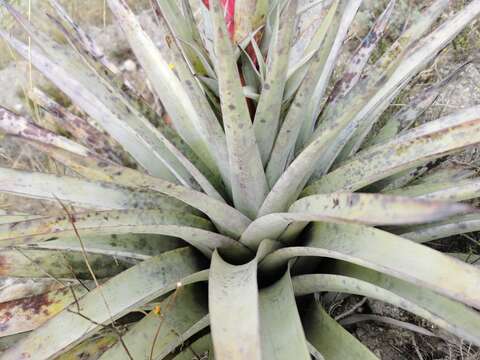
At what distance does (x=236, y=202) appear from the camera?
1.14 metres

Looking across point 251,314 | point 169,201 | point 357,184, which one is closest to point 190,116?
point 169,201

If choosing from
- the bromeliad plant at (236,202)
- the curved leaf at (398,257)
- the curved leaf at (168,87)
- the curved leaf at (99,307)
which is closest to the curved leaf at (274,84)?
the bromeliad plant at (236,202)

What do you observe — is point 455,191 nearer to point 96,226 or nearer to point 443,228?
point 443,228

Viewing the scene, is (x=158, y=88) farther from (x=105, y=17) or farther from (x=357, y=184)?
(x=105, y=17)

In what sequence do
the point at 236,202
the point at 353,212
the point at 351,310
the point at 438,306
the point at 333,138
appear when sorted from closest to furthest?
the point at 353,212
the point at 333,138
the point at 438,306
the point at 236,202
the point at 351,310

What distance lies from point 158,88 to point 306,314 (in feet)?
2.07

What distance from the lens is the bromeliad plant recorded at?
2.93 feet

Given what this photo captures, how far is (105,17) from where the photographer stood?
2.44m

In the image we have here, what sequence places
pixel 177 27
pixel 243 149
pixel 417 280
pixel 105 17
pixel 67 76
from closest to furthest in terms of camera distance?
pixel 417 280, pixel 243 149, pixel 177 27, pixel 67 76, pixel 105 17

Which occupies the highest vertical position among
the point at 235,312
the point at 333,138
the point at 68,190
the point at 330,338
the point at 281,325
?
the point at 68,190

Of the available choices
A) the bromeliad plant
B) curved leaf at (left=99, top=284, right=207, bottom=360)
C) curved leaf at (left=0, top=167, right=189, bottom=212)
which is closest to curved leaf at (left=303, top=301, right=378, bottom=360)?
the bromeliad plant

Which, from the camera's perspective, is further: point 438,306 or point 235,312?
point 438,306

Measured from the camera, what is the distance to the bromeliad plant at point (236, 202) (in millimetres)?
893

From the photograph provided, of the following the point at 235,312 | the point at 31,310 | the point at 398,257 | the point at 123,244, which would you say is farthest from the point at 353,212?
the point at 31,310
